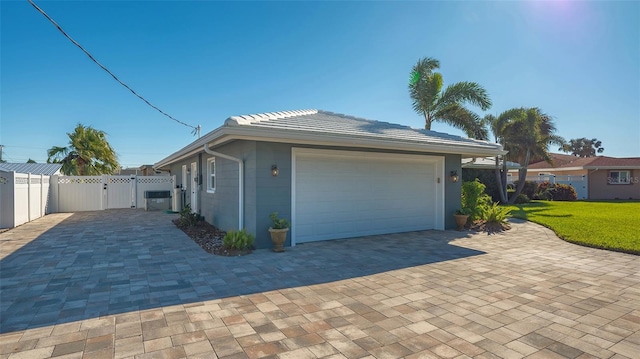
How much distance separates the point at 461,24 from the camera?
32.1ft

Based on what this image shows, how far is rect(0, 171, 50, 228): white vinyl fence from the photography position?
987 cm

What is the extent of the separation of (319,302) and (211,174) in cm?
769

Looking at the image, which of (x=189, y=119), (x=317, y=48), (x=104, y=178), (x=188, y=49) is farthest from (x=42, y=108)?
(x=317, y=48)

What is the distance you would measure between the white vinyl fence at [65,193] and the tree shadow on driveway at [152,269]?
202cm

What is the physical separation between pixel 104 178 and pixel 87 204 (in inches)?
56.9

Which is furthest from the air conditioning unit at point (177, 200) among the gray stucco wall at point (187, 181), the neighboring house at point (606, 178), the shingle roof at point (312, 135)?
the neighboring house at point (606, 178)

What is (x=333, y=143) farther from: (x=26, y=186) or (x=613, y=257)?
(x=26, y=186)

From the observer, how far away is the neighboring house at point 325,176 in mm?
6832

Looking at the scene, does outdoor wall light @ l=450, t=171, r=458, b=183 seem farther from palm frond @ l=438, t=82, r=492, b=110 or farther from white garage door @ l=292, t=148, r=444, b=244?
palm frond @ l=438, t=82, r=492, b=110

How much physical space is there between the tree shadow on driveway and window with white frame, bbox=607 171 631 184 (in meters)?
25.6

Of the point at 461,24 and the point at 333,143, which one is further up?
the point at 461,24

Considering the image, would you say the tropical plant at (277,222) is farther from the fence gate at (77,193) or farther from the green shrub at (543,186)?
the green shrub at (543,186)

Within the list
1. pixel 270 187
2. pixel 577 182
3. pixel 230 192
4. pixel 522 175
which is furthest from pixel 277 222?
pixel 577 182

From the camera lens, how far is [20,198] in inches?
422
